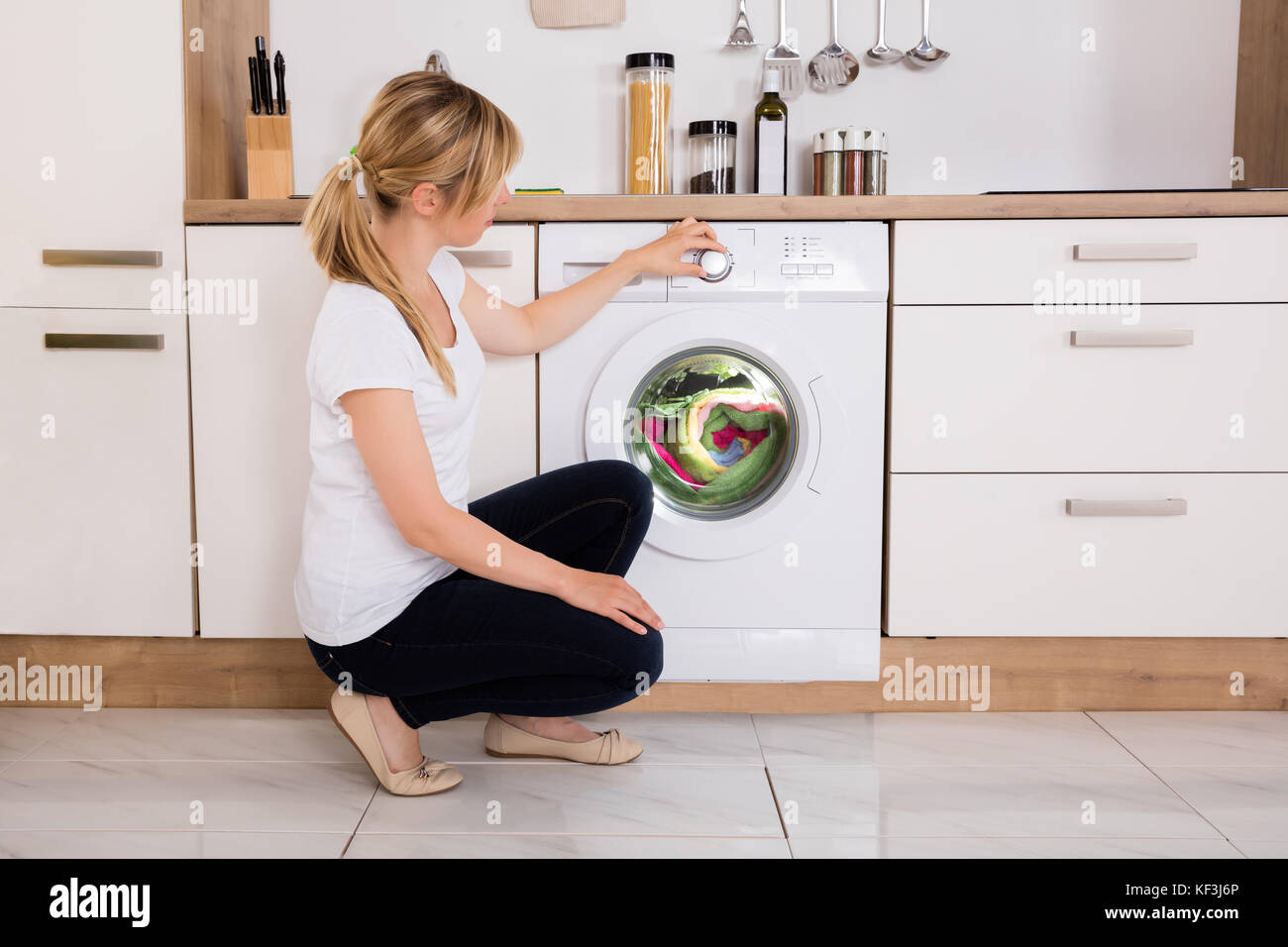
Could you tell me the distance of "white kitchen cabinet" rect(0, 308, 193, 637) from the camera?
1781mm

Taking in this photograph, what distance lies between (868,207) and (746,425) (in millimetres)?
416

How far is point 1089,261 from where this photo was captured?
1747 millimetres

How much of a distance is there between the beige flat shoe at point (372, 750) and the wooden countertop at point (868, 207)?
81 centimetres

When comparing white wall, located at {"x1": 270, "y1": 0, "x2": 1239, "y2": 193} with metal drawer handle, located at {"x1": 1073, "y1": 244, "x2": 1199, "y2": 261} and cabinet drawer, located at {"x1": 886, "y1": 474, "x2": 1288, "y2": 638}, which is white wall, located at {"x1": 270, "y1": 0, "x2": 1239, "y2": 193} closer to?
metal drawer handle, located at {"x1": 1073, "y1": 244, "x2": 1199, "y2": 261}

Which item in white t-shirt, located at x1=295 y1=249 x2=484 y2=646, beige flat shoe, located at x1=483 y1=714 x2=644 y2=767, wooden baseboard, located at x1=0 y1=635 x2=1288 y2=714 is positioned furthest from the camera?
wooden baseboard, located at x1=0 y1=635 x2=1288 y2=714

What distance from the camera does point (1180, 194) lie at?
1734mm

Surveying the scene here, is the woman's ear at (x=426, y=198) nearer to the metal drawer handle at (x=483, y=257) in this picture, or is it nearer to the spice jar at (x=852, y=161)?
the metal drawer handle at (x=483, y=257)

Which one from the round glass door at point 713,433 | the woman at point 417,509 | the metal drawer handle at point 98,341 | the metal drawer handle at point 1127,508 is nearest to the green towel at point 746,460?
the round glass door at point 713,433

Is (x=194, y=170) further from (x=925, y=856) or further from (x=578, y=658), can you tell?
(x=925, y=856)

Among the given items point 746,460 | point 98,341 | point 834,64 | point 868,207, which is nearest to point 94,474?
point 98,341

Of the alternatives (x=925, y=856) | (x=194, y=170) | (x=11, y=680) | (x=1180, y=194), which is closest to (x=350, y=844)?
(x=925, y=856)

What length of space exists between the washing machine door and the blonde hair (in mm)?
431

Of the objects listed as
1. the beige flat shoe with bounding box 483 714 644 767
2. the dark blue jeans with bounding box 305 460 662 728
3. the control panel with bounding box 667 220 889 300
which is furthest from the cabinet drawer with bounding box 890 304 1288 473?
the beige flat shoe with bounding box 483 714 644 767
